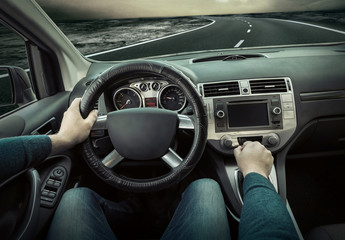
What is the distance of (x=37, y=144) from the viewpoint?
146 centimetres

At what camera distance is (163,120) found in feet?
5.48

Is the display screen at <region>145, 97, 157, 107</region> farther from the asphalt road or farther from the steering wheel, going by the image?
the asphalt road

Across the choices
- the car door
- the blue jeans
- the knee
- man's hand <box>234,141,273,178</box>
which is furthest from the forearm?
the car door

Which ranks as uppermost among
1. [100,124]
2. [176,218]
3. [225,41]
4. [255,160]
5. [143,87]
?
[143,87]

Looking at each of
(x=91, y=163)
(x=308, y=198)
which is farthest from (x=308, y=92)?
(x=91, y=163)

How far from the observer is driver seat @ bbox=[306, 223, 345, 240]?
54.8 inches

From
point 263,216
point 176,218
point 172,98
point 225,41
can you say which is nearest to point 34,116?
point 172,98

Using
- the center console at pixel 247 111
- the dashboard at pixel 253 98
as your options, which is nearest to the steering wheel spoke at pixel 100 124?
the dashboard at pixel 253 98

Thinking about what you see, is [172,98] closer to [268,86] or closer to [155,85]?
[155,85]

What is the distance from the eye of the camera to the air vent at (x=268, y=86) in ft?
7.29

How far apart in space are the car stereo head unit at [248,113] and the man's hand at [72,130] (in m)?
1.00

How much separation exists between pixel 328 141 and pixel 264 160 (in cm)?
140

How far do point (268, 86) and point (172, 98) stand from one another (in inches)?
31.0

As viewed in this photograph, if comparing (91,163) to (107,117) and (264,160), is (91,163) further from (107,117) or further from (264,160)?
(264,160)
